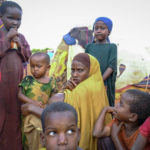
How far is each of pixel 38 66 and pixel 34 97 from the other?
450 mm

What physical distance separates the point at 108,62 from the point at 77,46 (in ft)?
10.4

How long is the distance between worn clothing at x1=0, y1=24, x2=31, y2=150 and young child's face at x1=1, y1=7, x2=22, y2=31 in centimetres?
11

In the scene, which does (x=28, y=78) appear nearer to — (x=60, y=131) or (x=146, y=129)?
(x=60, y=131)

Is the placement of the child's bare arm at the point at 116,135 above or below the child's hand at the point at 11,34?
below

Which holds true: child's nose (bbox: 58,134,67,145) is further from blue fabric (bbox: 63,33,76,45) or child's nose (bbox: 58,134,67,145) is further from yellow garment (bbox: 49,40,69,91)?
blue fabric (bbox: 63,33,76,45)

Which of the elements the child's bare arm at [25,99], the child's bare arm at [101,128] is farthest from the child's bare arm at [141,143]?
the child's bare arm at [25,99]

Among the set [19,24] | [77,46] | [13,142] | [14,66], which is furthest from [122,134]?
[77,46]

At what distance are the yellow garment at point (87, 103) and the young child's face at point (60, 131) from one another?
2.51ft

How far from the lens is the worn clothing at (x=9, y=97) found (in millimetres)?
2527

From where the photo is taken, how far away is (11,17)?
2516 millimetres

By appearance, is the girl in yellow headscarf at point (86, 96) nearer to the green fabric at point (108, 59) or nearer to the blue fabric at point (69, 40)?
the green fabric at point (108, 59)

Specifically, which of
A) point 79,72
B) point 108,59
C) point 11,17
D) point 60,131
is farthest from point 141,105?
point 11,17

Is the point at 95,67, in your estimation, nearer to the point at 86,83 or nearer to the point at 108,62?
the point at 86,83

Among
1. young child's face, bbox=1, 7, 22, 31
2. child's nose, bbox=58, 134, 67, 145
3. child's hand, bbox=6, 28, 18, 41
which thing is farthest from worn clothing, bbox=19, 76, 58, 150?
child's nose, bbox=58, 134, 67, 145
